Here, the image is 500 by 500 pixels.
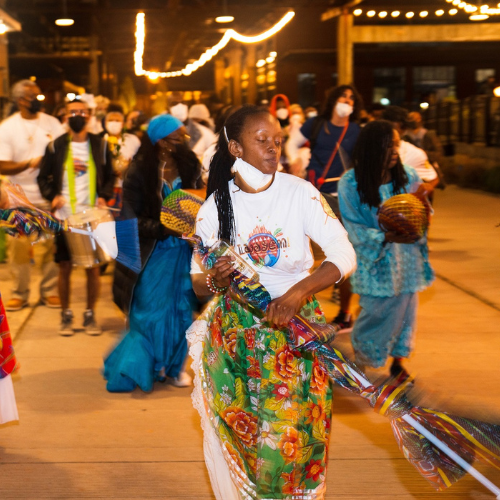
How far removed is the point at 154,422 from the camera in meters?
5.11

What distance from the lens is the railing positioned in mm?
21125

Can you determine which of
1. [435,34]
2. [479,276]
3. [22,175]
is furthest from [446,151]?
[22,175]

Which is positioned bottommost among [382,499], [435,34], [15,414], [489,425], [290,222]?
[382,499]

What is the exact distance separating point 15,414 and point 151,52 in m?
35.6

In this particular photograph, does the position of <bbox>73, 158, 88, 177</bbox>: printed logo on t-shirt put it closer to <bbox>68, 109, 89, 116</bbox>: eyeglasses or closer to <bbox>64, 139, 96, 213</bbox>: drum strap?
<bbox>64, 139, 96, 213</bbox>: drum strap

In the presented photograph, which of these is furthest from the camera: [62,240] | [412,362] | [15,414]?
[62,240]

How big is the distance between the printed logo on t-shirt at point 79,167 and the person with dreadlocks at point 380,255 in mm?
2738

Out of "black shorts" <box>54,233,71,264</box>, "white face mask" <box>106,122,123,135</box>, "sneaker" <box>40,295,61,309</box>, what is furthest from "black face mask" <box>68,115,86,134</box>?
"white face mask" <box>106,122,123,135</box>

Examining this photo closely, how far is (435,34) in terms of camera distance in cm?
2492

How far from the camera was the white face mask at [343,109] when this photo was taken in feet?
24.9

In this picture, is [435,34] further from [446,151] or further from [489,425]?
[489,425]

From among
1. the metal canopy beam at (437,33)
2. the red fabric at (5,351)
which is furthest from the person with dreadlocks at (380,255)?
the metal canopy beam at (437,33)

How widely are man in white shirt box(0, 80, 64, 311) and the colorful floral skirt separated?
5098 mm

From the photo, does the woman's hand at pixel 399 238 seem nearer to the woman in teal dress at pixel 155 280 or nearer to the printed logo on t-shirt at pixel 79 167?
the woman in teal dress at pixel 155 280
